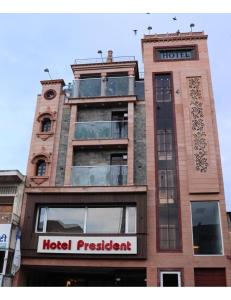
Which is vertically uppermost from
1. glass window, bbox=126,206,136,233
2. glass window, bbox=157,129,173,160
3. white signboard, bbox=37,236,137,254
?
glass window, bbox=157,129,173,160

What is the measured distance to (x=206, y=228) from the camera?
17578mm

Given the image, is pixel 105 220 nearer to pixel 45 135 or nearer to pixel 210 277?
pixel 210 277

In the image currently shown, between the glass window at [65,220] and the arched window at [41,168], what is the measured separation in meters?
2.44

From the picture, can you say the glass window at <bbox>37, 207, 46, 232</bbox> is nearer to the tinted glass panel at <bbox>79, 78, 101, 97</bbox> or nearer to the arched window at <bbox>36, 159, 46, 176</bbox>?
the arched window at <bbox>36, 159, 46, 176</bbox>

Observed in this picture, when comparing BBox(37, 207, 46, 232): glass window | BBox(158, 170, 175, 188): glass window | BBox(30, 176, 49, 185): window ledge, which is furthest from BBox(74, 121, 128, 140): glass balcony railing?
BBox(37, 207, 46, 232): glass window

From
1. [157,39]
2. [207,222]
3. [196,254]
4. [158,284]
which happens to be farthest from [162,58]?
[158,284]

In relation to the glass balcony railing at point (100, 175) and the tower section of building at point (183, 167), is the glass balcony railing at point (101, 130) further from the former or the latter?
the glass balcony railing at point (100, 175)

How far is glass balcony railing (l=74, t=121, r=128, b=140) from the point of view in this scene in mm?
20478

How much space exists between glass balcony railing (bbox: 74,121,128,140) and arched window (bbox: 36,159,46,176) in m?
2.54

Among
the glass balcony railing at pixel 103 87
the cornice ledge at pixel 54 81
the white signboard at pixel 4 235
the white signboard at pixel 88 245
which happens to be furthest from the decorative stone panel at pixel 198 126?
the white signboard at pixel 4 235

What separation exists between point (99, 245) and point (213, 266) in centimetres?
574

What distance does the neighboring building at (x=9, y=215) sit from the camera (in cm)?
1714

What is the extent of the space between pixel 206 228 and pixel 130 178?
4819 millimetres

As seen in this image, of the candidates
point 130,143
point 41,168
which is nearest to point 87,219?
point 41,168
